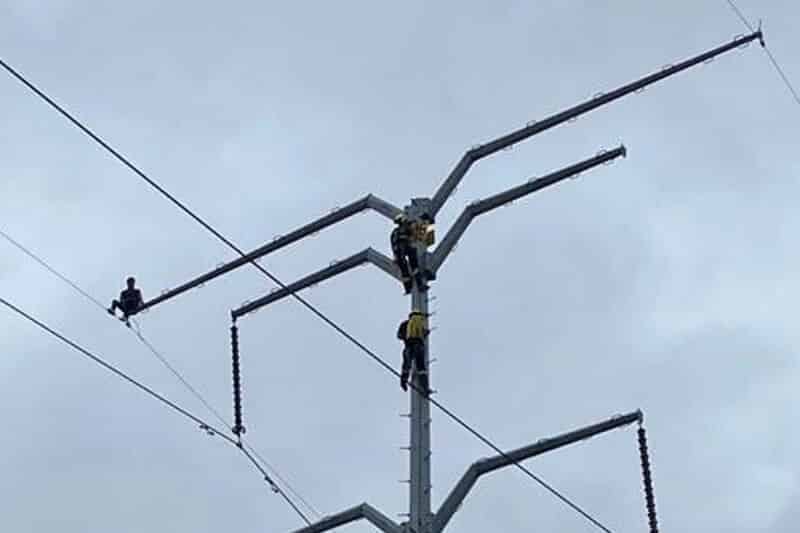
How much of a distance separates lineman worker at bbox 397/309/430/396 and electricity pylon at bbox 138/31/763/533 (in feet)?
0.31

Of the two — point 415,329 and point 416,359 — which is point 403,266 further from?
point 416,359

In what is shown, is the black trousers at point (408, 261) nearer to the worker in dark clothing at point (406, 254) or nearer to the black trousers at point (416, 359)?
the worker in dark clothing at point (406, 254)

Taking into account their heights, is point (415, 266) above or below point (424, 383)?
above

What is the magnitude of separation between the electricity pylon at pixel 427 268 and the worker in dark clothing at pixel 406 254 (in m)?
0.09

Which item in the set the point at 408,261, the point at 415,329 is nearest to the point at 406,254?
the point at 408,261

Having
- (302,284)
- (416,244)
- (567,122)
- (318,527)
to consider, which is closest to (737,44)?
(567,122)

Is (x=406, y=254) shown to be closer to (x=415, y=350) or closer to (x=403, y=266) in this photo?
(x=403, y=266)

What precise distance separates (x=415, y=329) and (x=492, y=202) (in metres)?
2.16

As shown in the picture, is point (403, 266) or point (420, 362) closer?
point (420, 362)

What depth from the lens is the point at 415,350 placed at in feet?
82.1

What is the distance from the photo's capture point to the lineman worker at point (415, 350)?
81.8 feet

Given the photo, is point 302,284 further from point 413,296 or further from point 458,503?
point 458,503

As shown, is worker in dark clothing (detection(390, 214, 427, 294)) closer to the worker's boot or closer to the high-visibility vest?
the high-visibility vest

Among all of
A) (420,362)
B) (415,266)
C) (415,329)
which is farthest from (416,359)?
(415,266)
